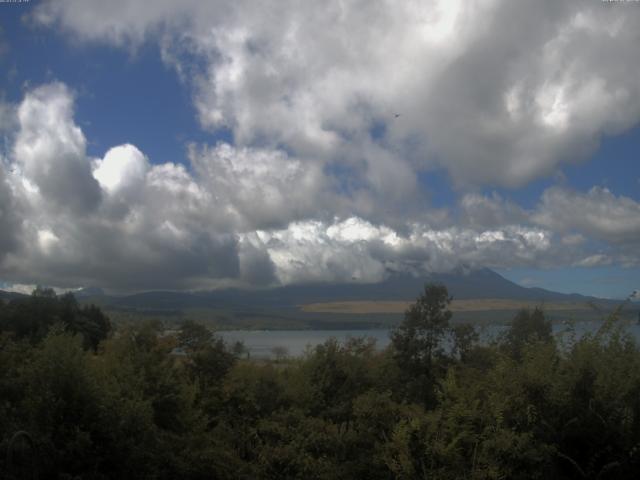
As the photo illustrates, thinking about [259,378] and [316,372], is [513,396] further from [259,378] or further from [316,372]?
[259,378]

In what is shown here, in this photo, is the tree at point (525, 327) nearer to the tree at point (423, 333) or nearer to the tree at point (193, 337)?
the tree at point (423, 333)

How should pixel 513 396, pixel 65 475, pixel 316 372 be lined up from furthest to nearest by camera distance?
pixel 316 372, pixel 513 396, pixel 65 475

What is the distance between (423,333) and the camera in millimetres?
22984

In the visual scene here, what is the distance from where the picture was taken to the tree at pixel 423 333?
894 inches

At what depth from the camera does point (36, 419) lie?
1188 centimetres

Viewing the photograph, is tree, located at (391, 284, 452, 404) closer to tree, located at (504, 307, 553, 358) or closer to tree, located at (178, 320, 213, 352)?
tree, located at (504, 307, 553, 358)

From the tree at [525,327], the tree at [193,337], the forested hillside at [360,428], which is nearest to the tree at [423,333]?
the tree at [525,327]

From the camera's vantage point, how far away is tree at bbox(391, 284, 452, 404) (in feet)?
74.5

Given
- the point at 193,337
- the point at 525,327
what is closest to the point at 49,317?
the point at 193,337

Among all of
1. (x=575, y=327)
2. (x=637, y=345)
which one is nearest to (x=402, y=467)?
(x=575, y=327)

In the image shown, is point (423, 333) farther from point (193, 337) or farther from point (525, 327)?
point (193, 337)

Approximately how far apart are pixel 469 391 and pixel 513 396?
1.22 metres

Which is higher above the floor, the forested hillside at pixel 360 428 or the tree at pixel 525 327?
the tree at pixel 525 327

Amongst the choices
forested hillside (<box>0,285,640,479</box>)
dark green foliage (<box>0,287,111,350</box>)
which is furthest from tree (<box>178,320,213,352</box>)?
dark green foliage (<box>0,287,111,350</box>)
